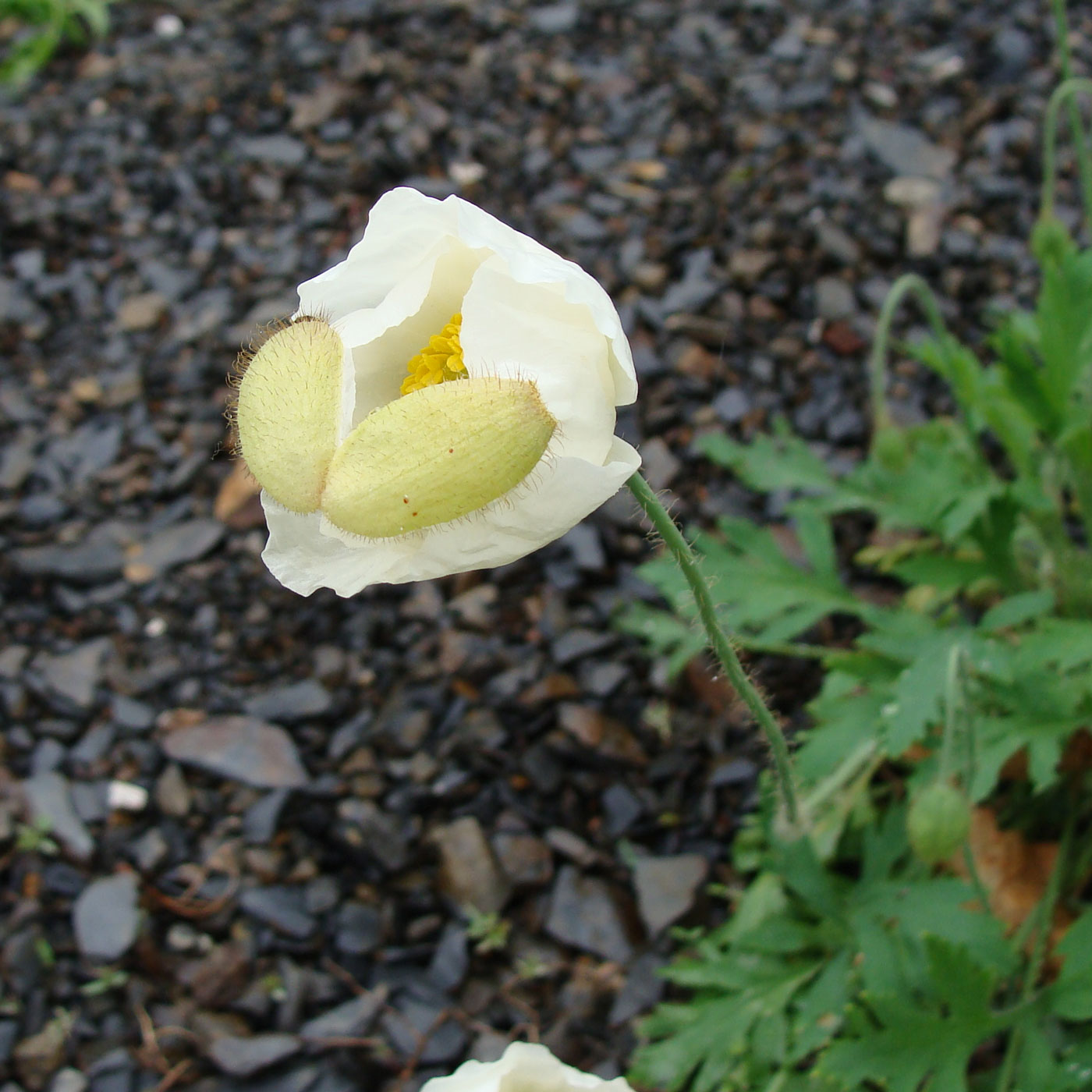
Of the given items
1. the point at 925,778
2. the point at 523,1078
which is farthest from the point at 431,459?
the point at 925,778

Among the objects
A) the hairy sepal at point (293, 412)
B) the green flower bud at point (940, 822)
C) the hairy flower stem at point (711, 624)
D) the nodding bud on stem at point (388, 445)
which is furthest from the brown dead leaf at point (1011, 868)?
the hairy sepal at point (293, 412)

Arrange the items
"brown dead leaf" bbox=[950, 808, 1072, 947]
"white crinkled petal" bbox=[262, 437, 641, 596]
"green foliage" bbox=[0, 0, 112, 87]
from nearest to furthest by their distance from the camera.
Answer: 1. "white crinkled petal" bbox=[262, 437, 641, 596]
2. "brown dead leaf" bbox=[950, 808, 1072, 947]
3. "green foliage" bbox=[0, 0, 112, 87]

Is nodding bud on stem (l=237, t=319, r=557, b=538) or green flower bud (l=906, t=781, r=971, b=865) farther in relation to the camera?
green flower bud (l=906, t=781, r=971, b=865)

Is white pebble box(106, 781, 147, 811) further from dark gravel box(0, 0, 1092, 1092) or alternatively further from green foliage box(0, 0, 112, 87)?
green foliage box(0, 0, 112, 87)

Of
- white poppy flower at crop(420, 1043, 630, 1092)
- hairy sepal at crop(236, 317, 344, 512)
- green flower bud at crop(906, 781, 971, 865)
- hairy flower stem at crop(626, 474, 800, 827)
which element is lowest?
green flower bud at crop(906, 781, 971, 865)

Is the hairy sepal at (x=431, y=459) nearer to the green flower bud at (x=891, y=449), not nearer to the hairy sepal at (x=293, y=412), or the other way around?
the hairy sepal at (x=293, y=412)

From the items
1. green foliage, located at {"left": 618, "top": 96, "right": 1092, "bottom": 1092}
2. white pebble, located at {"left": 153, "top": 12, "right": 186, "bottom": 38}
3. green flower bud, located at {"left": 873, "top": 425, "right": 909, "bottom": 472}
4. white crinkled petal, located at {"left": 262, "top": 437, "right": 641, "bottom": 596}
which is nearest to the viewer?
white crinkled petal, located at {"left": 262, "top": 437, "right": 641, "bottom": 596}

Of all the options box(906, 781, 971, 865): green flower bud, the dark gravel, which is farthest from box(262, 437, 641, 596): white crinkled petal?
the dark gravel
